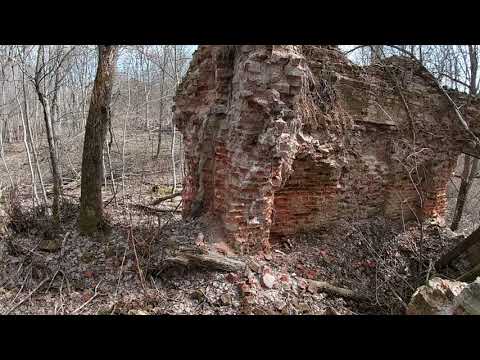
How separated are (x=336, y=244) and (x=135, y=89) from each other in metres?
16.3

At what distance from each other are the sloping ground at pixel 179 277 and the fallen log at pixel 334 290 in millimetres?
58

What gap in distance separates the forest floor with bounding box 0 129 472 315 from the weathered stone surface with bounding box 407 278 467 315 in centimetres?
67

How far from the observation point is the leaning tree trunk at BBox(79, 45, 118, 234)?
523 cm

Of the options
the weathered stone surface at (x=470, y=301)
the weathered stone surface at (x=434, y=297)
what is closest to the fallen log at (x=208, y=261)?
the weathered stone surface at (x=434, y=297)

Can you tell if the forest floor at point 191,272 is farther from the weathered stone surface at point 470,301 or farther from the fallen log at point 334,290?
the weathered stone surface at point 470,301

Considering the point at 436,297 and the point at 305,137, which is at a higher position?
the point at 305,137

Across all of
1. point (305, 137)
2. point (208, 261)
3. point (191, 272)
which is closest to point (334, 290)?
point (208, 261)

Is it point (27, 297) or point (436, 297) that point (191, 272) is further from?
point (436, 297)

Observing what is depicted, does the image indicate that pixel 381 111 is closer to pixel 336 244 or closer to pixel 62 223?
pixel 336 244

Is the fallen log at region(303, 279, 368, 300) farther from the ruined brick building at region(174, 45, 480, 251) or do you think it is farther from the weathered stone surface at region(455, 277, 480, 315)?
the weathered stone surface at region(455, 277, 480, 315)

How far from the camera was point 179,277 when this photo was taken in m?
4.65

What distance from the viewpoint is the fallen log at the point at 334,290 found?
15.2 feet

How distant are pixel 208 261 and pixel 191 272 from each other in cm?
32
